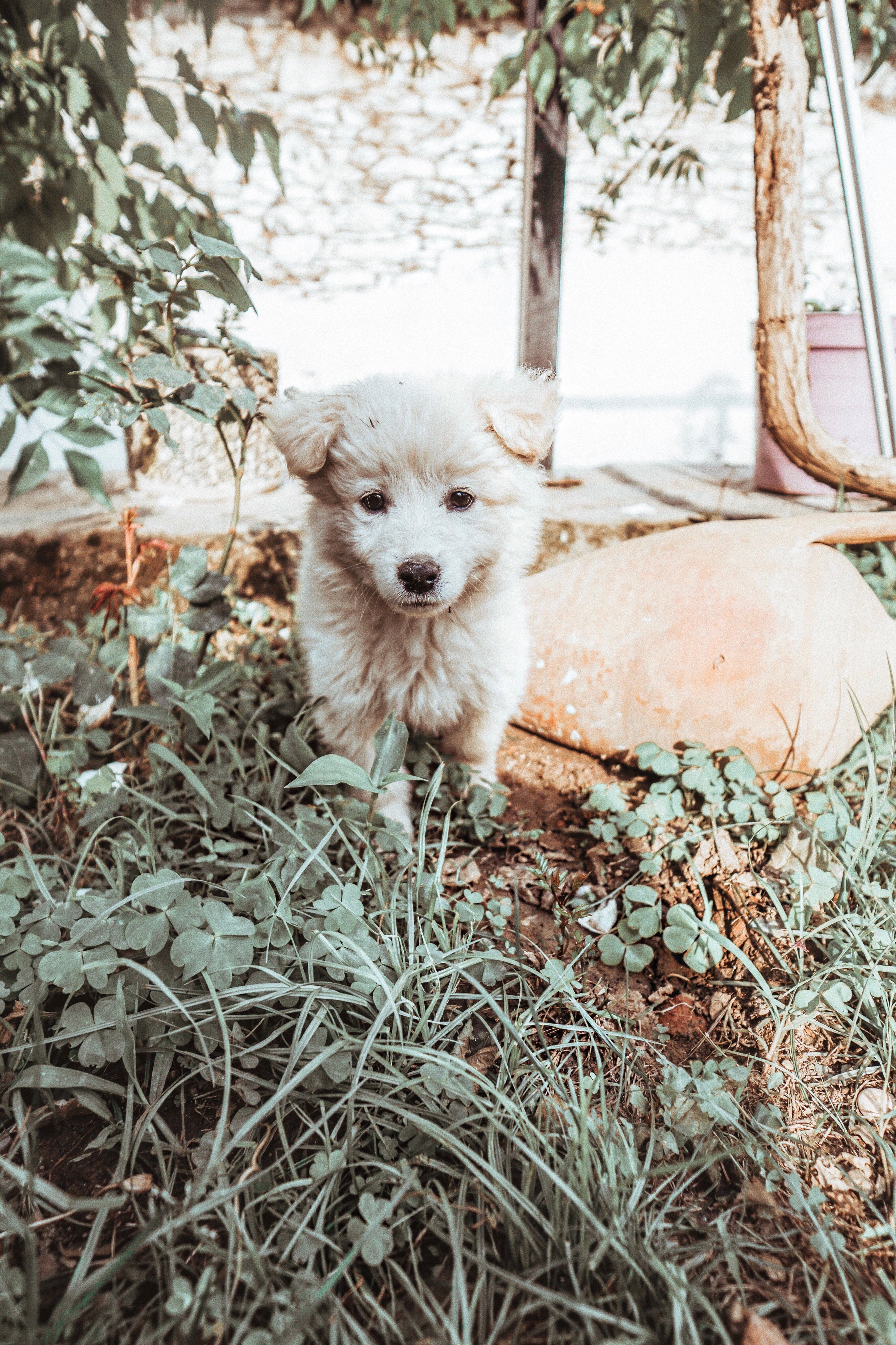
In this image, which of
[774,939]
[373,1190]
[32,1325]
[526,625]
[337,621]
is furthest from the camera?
[526,625]

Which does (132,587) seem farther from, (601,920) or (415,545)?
(601,920)

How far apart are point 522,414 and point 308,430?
1.44ft

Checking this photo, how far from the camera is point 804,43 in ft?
7.69

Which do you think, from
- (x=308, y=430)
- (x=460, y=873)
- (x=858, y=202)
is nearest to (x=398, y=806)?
(x=460, y=873)

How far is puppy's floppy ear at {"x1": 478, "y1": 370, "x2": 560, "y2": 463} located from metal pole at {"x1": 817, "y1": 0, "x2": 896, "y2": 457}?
4.09ft

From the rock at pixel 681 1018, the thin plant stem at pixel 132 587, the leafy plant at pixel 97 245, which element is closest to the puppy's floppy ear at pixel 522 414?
the leafy plant at pixel 97 245

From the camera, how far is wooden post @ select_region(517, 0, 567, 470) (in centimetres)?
292

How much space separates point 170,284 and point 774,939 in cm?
210

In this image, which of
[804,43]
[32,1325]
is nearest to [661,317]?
[804,43]

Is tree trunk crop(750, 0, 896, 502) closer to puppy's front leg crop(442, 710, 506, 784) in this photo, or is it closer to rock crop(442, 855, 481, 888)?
puppy's front leg crop(442, 710, 506, 784)

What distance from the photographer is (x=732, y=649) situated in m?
1.99

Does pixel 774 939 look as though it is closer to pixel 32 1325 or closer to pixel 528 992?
pixel 528 992

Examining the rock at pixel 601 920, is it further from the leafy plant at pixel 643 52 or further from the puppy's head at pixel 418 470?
the leafy plant at pixel 643 52

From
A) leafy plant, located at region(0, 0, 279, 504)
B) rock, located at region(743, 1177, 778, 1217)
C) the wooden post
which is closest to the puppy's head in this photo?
leafy plant, located at region(0, 0, 279, 504)
